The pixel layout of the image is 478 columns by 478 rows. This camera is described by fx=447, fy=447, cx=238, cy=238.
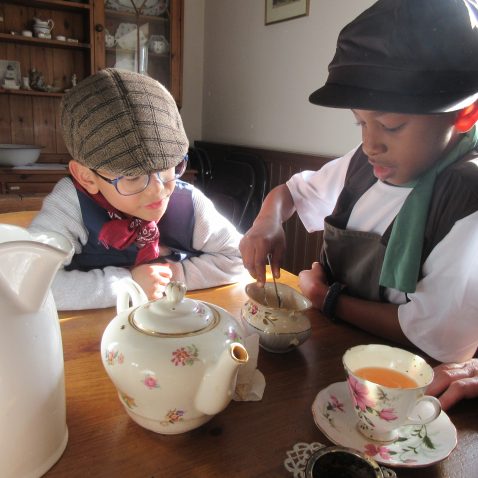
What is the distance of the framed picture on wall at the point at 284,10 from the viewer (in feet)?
7.94

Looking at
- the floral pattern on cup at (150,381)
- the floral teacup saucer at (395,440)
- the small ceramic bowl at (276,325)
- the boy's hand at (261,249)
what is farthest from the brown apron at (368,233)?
the floral pattern on cup at (150,381)

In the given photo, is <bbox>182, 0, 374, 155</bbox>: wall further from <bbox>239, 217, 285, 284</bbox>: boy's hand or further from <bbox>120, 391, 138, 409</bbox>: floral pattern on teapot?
<bbox>120, 391, 138, 409</bbox>: floral pattern on teapot

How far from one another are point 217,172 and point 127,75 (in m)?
2.13

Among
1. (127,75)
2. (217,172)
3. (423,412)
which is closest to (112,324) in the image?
(423,412)

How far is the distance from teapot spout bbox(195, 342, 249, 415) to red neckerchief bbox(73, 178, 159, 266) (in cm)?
59

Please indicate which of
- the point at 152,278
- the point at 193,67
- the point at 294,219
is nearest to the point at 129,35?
the point at 193,67

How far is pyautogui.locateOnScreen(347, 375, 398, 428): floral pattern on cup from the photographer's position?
21.3 inches

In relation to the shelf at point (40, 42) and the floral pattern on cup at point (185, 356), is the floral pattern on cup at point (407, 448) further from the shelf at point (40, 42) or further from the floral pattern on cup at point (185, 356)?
the shelf at point (40, 42)

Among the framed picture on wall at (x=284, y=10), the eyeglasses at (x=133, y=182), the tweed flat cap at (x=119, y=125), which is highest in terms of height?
the framed picture on wall at (x=284, y=10)

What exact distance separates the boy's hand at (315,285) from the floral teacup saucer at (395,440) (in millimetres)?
358

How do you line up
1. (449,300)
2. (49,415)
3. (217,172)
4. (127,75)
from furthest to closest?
(217,172)
(127,75)
(449,300)
(49,415)

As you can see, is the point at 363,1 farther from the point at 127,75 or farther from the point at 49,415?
the point at 49,415

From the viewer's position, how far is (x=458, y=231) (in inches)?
31.5

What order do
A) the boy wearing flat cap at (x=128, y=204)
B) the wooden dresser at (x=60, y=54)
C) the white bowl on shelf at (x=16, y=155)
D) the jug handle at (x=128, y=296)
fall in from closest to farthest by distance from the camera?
the jug handle at (x=128, y=296) → the boy wearing flat cap at (x=128, y=204) → the white bowl on shelf at (x=16, y=155) → the wooden dresser at (x=60, y=54)
